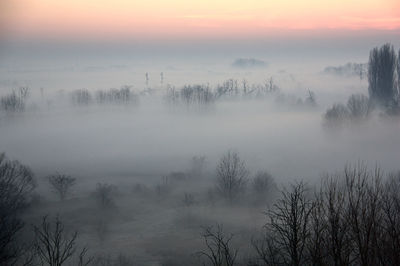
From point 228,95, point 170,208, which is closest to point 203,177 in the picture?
point 170,208

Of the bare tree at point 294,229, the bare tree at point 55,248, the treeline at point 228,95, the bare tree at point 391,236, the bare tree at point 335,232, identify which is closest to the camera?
the bare tree at point 391,236

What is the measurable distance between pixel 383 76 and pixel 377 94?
2477 millimetres

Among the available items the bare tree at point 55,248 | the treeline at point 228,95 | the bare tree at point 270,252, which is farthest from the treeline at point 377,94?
the bare tree at point 55,248

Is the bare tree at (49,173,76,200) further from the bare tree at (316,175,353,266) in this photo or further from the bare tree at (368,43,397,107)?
the bare tree at (368,43,397,107)

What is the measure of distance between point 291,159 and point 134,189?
20.1 metres

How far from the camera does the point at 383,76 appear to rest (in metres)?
51.0

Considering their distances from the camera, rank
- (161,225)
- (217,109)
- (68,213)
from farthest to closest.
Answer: (217,109) → (68,213) → (161,225)

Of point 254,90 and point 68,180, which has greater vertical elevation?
point 254,90

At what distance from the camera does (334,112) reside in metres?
50.4

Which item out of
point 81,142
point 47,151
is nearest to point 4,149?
point 47,151

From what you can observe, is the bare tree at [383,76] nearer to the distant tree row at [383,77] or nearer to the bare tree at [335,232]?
the distant tree row at [383,77]

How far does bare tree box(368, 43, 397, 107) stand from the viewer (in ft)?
167

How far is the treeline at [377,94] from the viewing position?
1956 inches

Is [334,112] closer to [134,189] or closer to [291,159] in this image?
[291,159]
